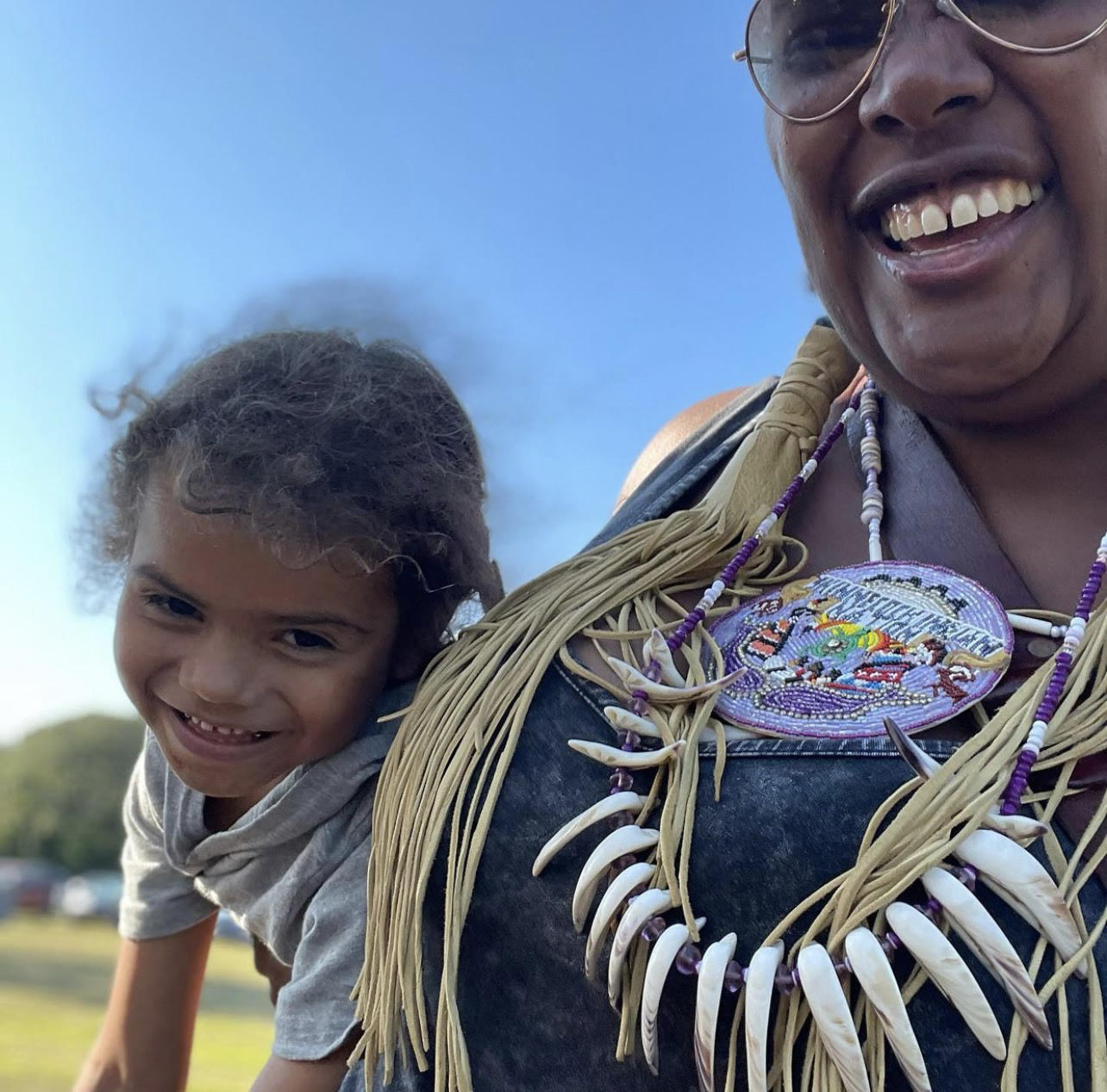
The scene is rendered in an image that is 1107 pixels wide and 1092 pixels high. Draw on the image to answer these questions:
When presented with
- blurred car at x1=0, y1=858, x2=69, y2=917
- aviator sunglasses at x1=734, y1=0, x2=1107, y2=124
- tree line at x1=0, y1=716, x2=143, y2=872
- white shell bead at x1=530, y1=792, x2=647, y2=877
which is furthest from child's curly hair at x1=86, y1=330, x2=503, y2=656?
tree line at x1=0, y1=716, x2=143, y2=872

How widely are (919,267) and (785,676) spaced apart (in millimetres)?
400

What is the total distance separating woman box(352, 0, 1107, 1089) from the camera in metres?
0.96

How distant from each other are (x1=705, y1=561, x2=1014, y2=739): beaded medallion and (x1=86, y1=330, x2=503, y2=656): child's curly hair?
1.32ft

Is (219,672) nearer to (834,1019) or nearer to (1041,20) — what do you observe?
(834,1019)

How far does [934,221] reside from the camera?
118cm

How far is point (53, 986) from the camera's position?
1563 centimetres

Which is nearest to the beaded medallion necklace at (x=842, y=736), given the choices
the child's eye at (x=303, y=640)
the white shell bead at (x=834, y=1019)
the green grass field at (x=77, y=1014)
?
the white shell bead at (x=834, y=1019)

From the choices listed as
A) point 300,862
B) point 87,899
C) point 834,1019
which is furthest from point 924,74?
point 87,899

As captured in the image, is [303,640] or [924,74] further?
[303,640]

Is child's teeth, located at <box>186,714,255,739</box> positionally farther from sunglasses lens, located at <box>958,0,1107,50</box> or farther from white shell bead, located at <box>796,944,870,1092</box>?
sunglasses lens, located at <box>958,0,1107,50</box>

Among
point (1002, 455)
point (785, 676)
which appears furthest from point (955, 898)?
point (1002, 455)

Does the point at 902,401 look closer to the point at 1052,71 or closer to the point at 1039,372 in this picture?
the point at 1039,372

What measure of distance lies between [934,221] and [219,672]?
0.87 m

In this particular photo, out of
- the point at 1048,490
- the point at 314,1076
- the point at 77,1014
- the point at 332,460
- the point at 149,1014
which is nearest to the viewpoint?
the point at 1048,490
